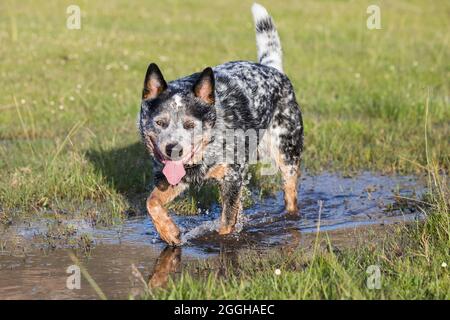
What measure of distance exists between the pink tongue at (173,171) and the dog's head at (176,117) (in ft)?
0.09

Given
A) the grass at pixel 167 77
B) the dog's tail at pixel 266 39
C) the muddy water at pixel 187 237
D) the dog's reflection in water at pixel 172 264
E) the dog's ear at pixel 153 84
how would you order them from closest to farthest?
the muddy water at pixel 187 237 < the dog's reflection in water at pixel 172 264 < the dog's ear at pixel 153 84 < the dog's tail at pixel 266 39 < the grass at pixel 167 77

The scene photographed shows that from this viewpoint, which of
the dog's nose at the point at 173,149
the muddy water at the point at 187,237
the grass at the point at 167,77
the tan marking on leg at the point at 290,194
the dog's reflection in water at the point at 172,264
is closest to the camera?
the muddy water at the point at 187,237

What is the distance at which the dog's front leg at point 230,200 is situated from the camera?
6.19m

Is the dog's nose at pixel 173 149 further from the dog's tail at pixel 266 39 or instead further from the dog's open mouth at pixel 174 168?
the dog's tail at pixel 266 39

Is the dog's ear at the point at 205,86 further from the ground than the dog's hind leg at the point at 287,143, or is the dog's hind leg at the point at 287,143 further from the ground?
the dog's ear at the point at 205,86

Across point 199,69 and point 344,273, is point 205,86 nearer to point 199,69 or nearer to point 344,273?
point 344,273

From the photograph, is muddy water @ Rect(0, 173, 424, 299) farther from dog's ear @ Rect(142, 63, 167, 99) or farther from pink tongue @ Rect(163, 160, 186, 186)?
dog's ear @ Rect(142, 63, 167, 99)

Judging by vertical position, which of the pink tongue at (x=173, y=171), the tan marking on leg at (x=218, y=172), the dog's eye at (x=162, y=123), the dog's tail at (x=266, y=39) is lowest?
the tan marking on leg at (x=218, y=172)

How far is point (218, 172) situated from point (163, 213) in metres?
0.57

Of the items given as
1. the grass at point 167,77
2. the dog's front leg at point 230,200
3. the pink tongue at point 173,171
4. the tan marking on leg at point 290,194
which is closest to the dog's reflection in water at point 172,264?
the dog's front leg at point 230,200

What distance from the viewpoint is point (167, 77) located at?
11438 mm

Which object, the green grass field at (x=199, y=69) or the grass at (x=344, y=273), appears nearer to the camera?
the grass at (x=344, y=273)

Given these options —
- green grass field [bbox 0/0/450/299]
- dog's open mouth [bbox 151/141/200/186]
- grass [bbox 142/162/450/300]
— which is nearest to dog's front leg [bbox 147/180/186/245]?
dog's open mouth [bbox 151/141/200/186]
